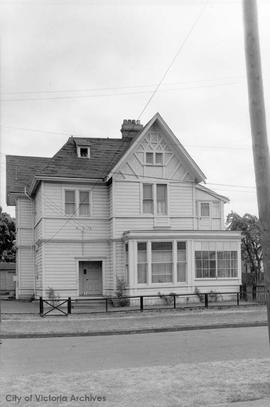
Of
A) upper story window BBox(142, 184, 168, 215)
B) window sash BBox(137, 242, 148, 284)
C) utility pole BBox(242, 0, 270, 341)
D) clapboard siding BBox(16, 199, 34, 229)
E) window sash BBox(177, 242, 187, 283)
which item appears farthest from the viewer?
clapboard siding BBox(16, 199, 34, 229)

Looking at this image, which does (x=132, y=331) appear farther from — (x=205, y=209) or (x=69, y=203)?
(x=205, y=209)

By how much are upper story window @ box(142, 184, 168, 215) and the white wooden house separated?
0.05 metres

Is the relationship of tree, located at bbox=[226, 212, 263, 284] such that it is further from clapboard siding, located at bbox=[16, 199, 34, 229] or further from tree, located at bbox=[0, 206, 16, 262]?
tree, located at bbox=[0, 206, 16, 262]

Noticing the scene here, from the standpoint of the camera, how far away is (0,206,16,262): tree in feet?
206

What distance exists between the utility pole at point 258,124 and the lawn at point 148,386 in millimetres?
1276

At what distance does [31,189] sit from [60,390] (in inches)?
963

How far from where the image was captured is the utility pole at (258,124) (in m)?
7.50

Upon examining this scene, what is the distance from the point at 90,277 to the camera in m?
29.2

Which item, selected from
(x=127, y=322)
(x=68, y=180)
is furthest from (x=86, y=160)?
(x=127, y=322)

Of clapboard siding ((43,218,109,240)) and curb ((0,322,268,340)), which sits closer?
curb ((0,322,268,340))

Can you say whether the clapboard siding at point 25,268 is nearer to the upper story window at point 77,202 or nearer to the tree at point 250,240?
the upper story window at point 77,202

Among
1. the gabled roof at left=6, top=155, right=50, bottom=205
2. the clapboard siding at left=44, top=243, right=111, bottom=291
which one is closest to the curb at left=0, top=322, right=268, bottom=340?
the clapboard siding at left=44, top=243, right=111, bottom=291

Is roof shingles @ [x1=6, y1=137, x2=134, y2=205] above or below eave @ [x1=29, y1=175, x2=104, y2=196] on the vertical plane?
above

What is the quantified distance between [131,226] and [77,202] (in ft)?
10.3
